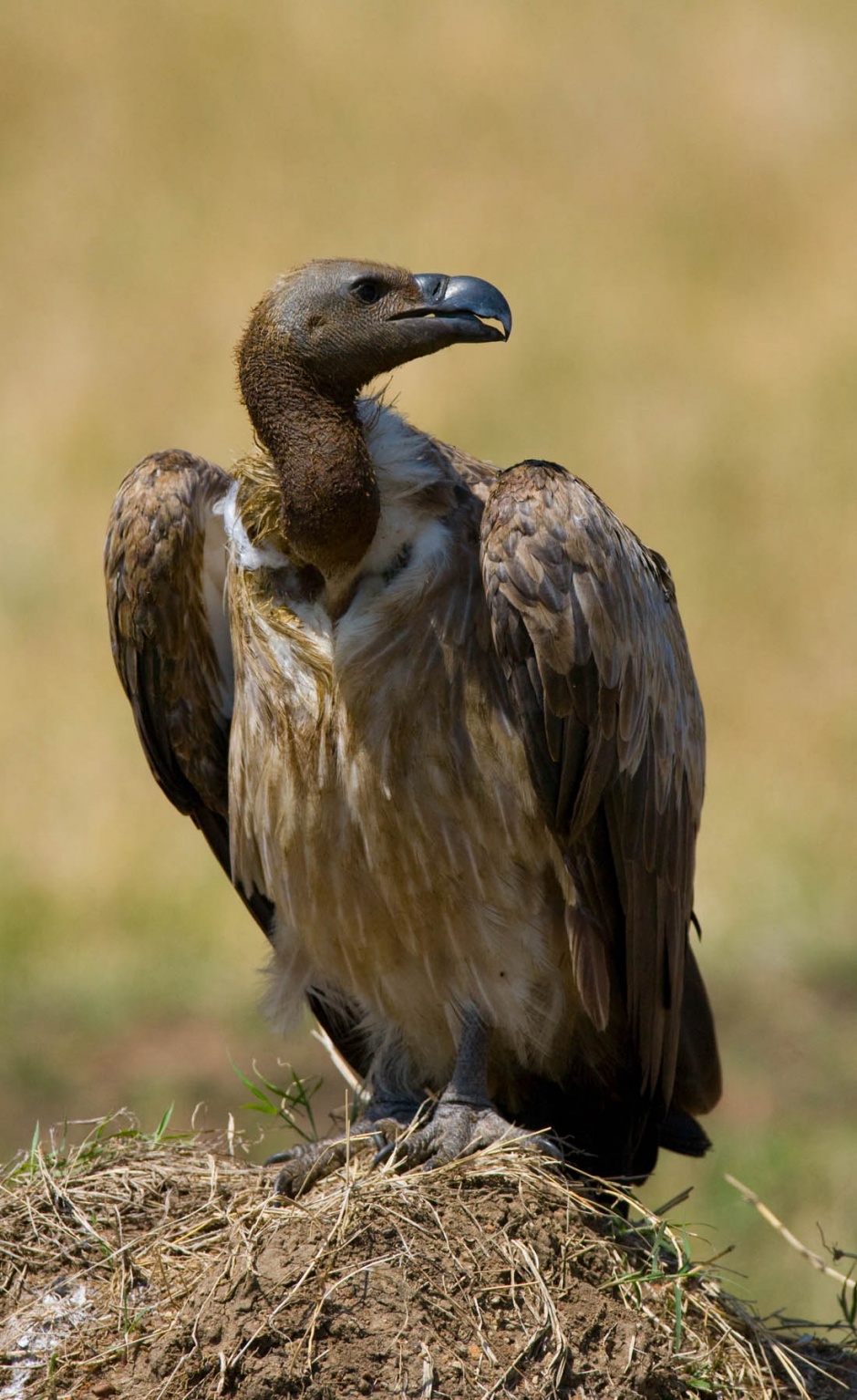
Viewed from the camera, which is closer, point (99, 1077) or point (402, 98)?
point (99, 1077)

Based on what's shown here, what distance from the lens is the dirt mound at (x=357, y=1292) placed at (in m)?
4.12

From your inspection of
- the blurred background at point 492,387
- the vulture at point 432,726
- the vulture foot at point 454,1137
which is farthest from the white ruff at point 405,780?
the blurred background at point 492,387

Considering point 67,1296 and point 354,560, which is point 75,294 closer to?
point 354,560

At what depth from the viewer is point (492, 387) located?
14.8 meters

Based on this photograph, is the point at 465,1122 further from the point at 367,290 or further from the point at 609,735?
the point at 367,290

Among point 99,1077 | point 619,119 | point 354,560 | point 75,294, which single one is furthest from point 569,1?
point 354,560

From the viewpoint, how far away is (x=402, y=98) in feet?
59.5

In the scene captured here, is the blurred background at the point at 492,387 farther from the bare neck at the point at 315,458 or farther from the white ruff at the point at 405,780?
the bare neck at the point at 315,458

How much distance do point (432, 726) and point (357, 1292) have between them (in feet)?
4.94

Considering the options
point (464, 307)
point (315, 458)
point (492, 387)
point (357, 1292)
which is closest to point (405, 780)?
point (315, 458)

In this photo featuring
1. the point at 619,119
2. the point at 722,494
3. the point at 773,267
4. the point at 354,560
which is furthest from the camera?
the point at 619,119

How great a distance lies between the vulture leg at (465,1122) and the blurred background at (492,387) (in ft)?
10.4

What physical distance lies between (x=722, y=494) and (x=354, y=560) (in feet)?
32.3

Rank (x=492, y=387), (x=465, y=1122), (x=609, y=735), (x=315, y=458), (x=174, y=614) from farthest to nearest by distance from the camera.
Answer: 1. (x=492, y=387)
2. (x=174, y=614)
3. (x=465, y=1122)
4. (x=609, y=735)
5. (x=315, y=458)
